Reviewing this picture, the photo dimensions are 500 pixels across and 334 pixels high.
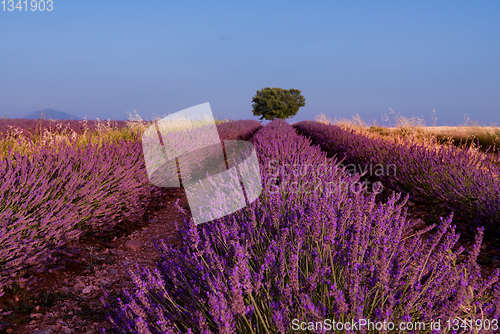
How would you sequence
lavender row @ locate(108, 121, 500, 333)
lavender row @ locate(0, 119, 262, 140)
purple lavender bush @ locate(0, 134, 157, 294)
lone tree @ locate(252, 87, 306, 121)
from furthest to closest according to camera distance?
lone tree @ locate(252, 87, 306, 121)
lavender row @ locate(0, 119, 262, 140)
purple lavender bush @ locate(0, 134, 157, 294)
lavender row @ locate(108, 121, 500, 333)

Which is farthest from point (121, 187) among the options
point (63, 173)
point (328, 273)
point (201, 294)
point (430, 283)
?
point (430, 283)

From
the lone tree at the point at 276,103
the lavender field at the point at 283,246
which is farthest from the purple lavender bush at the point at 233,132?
the lone tree at the point at 276,103

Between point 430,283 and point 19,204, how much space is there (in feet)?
9.89

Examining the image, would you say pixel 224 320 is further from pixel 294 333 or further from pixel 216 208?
pixel 216 208

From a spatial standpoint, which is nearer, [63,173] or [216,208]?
→ [216,208]

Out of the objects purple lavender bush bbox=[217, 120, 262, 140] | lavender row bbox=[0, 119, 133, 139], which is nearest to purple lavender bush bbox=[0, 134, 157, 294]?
lavender row bbox=[0, 119, 133, 139]

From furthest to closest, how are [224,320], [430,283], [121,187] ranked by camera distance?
[121,187] < [430,283] < [224,320]

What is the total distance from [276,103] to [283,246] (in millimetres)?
33895

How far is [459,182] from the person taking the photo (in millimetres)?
3619

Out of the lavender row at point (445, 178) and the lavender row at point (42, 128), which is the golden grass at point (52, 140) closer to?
the lavender row at point (42, 128)

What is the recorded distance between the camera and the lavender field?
1.16 meters

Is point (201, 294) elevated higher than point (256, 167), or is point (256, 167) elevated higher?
point (256, 167)

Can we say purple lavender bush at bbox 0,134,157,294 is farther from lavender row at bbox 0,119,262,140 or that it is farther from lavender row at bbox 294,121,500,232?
lavender row at bbox 294,121,500,232

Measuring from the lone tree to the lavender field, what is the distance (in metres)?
30.2
